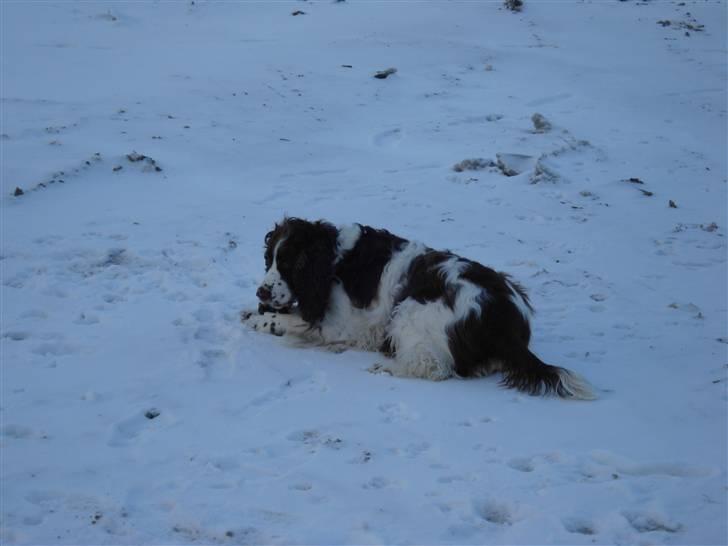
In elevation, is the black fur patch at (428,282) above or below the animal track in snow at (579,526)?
above

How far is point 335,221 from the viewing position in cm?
795

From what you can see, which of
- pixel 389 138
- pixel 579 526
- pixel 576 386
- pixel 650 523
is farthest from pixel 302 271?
pixel 389 138

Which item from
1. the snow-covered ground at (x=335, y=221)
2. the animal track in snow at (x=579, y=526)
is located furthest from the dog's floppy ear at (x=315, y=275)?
the animal track in snow at (x=579, y=526)

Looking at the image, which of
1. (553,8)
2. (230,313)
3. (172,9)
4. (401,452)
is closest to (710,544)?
(401,452)

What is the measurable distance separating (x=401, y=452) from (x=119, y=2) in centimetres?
1523

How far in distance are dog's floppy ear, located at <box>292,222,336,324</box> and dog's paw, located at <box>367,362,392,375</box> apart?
2.07 ft

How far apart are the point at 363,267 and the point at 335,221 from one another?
2.42 m

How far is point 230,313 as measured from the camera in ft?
19.3

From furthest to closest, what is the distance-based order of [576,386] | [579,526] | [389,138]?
[389,138] → [576,386] → [579,526]

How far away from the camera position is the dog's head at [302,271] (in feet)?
18.1

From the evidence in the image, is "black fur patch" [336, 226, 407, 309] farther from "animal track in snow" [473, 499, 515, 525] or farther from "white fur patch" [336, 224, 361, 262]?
"animal track in snow" [473, 499, 515, 525]

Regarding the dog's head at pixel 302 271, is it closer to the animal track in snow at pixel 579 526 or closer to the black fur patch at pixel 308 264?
the black fur patch at pixel 308 264

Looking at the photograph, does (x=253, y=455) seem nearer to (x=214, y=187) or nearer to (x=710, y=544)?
(x=710, y=544)

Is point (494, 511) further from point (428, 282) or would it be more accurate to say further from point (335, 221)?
point (335, 221)
